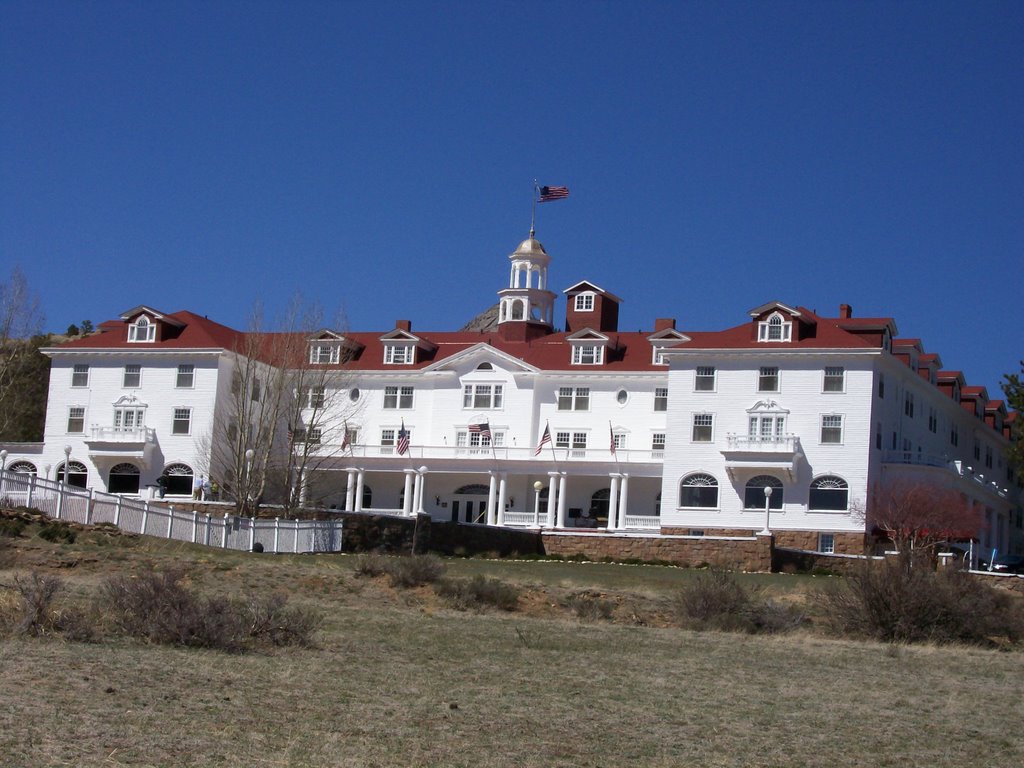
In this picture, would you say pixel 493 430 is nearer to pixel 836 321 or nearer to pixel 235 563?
pixel 836 321

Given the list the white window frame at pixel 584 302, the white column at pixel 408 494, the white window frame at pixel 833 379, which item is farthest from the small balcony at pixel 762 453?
the white window frame at pixel 584 302

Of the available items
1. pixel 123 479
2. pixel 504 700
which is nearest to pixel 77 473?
pixel 123 479

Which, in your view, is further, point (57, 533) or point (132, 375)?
point (132, 375)

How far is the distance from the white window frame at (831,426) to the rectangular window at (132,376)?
1325 inches

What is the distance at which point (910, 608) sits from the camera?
24594mm

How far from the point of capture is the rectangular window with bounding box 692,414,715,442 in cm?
6119

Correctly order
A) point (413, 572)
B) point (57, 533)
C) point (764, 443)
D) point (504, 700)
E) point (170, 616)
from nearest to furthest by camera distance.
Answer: point (504, 700)
point (170, 616)
point (413, 572)
point (57, 533)
point (764, 443)

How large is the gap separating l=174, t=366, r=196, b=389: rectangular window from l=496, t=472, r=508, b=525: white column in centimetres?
1618

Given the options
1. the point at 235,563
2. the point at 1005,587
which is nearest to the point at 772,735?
the point at 235,563

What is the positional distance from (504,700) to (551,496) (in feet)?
161

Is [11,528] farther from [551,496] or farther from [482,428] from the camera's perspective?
[551,496]

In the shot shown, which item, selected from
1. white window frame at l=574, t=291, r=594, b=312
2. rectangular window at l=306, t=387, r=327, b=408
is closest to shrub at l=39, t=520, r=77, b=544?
rectangular window at l=306, t=387, r=327, b=408

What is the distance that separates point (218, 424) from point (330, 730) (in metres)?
54.8

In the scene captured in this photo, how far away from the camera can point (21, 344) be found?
232ft
